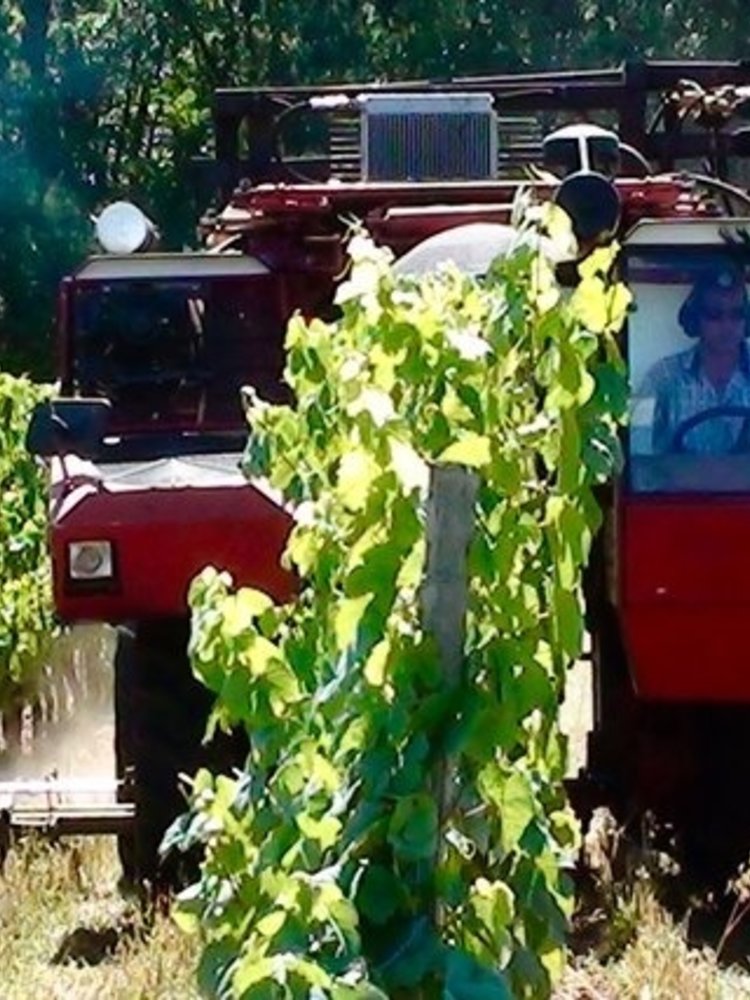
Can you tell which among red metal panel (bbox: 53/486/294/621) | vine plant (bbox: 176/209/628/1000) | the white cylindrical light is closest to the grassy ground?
red metal panel (bbox: 53/486/294/621)

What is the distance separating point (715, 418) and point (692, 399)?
0.09m

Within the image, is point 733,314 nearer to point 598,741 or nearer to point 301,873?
point 598,741

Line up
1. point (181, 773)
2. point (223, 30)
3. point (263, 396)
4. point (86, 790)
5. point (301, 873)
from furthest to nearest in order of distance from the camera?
point (223, 30) < point (263, 396) < point (86, 790) < point (181, 773) < point (301, 873)

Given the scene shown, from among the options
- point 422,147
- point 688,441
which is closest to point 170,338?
point 422,147

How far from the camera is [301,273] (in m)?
8.24

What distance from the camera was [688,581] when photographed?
20.7 ft

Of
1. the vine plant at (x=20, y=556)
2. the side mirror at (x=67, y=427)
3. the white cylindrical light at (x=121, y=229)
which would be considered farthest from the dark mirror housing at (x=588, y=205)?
the vine plant at (x=20, y=556)

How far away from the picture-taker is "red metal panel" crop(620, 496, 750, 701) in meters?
6.26

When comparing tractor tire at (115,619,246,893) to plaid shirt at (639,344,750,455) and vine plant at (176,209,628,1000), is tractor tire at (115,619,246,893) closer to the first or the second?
plaid shirt at (639,344,750,455)

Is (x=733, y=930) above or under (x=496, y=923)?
under

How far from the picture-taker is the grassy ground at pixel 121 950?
233 inches

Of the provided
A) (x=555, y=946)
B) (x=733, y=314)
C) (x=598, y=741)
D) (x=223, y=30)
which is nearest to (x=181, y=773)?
(x=598, y=741)

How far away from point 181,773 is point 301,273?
203 centimetres

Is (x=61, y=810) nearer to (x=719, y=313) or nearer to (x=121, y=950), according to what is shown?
(x=121, y=950)
